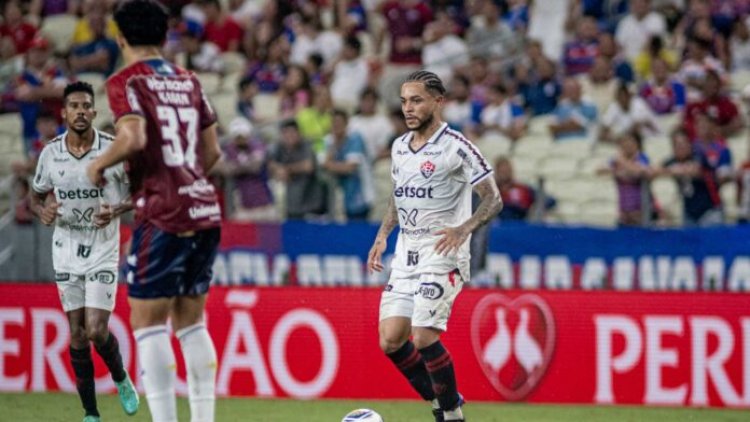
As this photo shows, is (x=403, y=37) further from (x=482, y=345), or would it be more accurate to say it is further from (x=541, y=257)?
(x=482, y=345)

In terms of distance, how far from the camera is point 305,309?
13.2 metres

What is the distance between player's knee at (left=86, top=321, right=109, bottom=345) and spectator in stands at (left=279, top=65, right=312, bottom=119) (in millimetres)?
7730

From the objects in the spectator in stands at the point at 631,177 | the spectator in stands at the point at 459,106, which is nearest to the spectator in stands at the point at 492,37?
the spectator in stands at the point at 459,106

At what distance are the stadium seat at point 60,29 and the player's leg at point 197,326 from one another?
14.2m

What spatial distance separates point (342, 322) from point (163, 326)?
5635mm

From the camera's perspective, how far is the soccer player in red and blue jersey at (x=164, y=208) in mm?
7367

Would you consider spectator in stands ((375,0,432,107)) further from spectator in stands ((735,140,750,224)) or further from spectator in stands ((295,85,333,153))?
spectator in stands ((735,140,750,224))

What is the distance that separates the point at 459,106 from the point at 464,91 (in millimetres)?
264

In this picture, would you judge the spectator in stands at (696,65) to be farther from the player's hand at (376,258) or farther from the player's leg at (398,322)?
the player's leg at (398,322)

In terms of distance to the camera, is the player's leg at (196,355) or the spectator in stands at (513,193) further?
the spectator in stands at (513,193)

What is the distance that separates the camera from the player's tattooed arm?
958cm

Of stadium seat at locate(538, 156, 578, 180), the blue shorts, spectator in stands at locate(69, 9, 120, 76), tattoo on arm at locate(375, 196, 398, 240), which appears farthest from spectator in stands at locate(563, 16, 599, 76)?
the blue shorts

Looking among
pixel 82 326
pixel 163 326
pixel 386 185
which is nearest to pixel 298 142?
pixel 386 185

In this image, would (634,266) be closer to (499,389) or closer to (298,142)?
(499,389)
